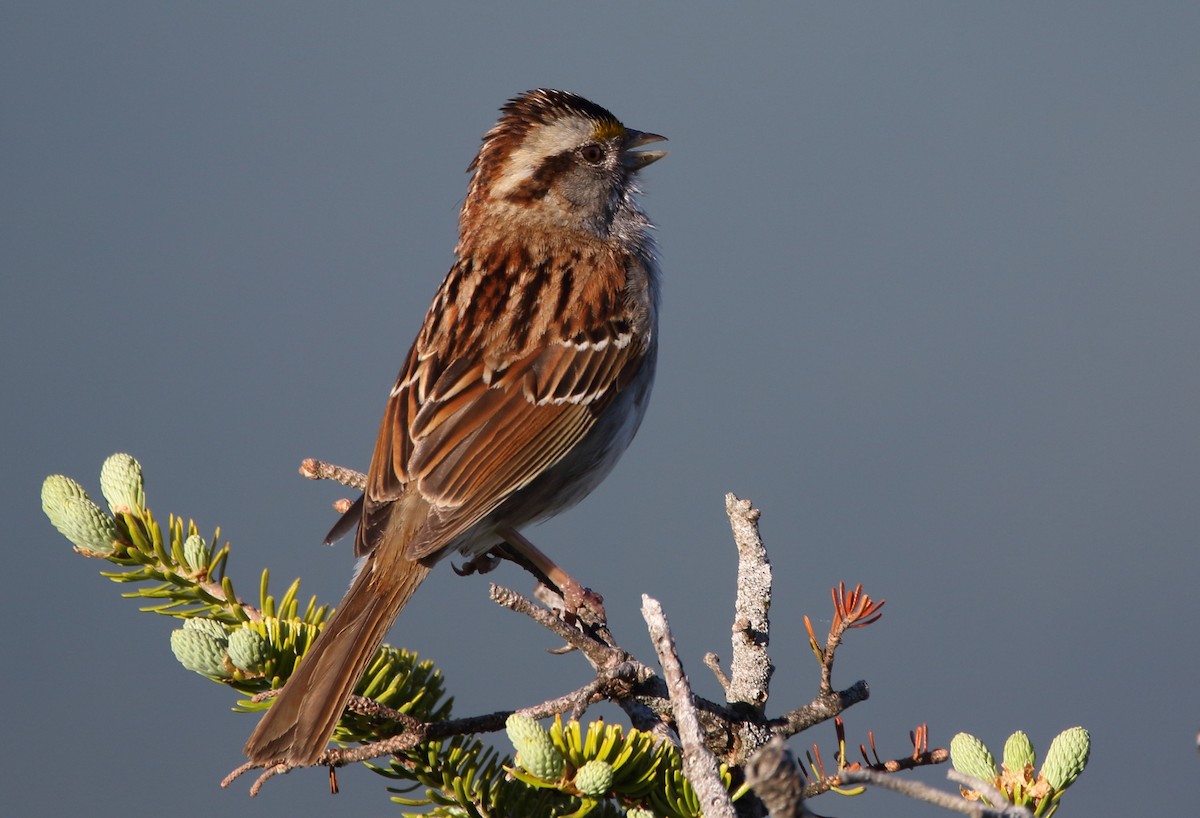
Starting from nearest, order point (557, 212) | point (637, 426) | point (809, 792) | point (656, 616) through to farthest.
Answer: point (656, 616)
point (809, 792)
point (637, 426)
point (557, 212)

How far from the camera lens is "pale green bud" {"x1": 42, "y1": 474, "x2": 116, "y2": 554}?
1.71m

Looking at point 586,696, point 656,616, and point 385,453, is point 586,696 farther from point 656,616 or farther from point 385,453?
point 385,453

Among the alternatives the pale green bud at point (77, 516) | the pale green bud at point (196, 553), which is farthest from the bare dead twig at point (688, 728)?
the pale green bud at point (77, 516)

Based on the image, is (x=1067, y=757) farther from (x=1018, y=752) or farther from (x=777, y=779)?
(x=777, y=779)

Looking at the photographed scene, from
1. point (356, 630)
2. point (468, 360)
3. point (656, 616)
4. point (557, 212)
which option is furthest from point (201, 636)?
point (557, 212)

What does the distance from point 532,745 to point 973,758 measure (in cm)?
54

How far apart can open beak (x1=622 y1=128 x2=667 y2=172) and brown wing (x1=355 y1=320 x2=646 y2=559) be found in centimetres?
61

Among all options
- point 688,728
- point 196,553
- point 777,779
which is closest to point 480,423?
point 196,553

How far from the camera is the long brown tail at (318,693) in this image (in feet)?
5.22

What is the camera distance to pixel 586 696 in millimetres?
1614

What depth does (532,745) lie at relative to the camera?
141cm

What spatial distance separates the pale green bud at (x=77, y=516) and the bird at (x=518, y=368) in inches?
13.4

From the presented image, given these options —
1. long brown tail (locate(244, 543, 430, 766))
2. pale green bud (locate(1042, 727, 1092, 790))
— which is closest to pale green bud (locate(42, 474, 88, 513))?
long brown tail (locate(244, 543, 430, 766))

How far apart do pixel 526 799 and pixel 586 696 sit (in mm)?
161
